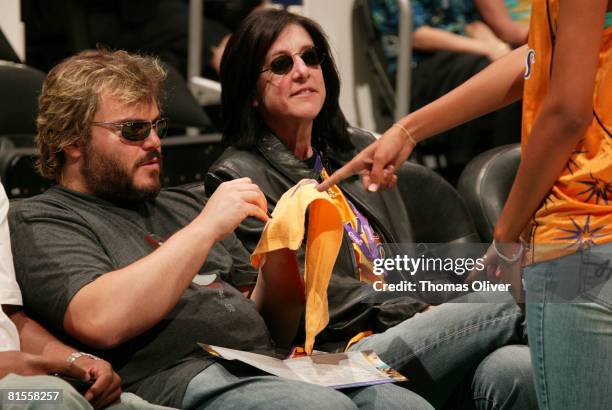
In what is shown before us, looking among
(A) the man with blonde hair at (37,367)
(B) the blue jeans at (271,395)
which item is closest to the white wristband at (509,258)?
(B) the blue jeans at (271,395)

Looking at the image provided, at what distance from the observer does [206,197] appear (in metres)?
2.56

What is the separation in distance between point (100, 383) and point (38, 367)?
119 mm

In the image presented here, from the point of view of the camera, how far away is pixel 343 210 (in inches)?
99.8

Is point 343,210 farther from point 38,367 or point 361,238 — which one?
point 38,367

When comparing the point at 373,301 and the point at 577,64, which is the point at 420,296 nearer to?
the point at 373,301

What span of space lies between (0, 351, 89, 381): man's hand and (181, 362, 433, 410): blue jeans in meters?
0.27

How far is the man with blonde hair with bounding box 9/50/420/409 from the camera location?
1.91 m

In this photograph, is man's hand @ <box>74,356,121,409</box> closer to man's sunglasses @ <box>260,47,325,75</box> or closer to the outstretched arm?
the outstretched arm

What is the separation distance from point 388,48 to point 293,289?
7.49ft

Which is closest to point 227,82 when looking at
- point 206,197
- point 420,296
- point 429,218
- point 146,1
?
point 206,197

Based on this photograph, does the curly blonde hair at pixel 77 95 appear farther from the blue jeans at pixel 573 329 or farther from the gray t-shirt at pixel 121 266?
the blue jeans at pixel 573 329

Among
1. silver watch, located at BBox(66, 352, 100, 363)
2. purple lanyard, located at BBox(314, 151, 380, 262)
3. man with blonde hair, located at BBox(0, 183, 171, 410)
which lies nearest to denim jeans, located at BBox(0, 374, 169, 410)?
man with blonde hair, located at BBox(0, 183, 171, 410)

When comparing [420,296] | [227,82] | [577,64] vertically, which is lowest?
[420,296]

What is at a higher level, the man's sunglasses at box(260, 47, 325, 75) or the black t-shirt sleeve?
the man's sunglasses at box(260, 47, 325, 75)
